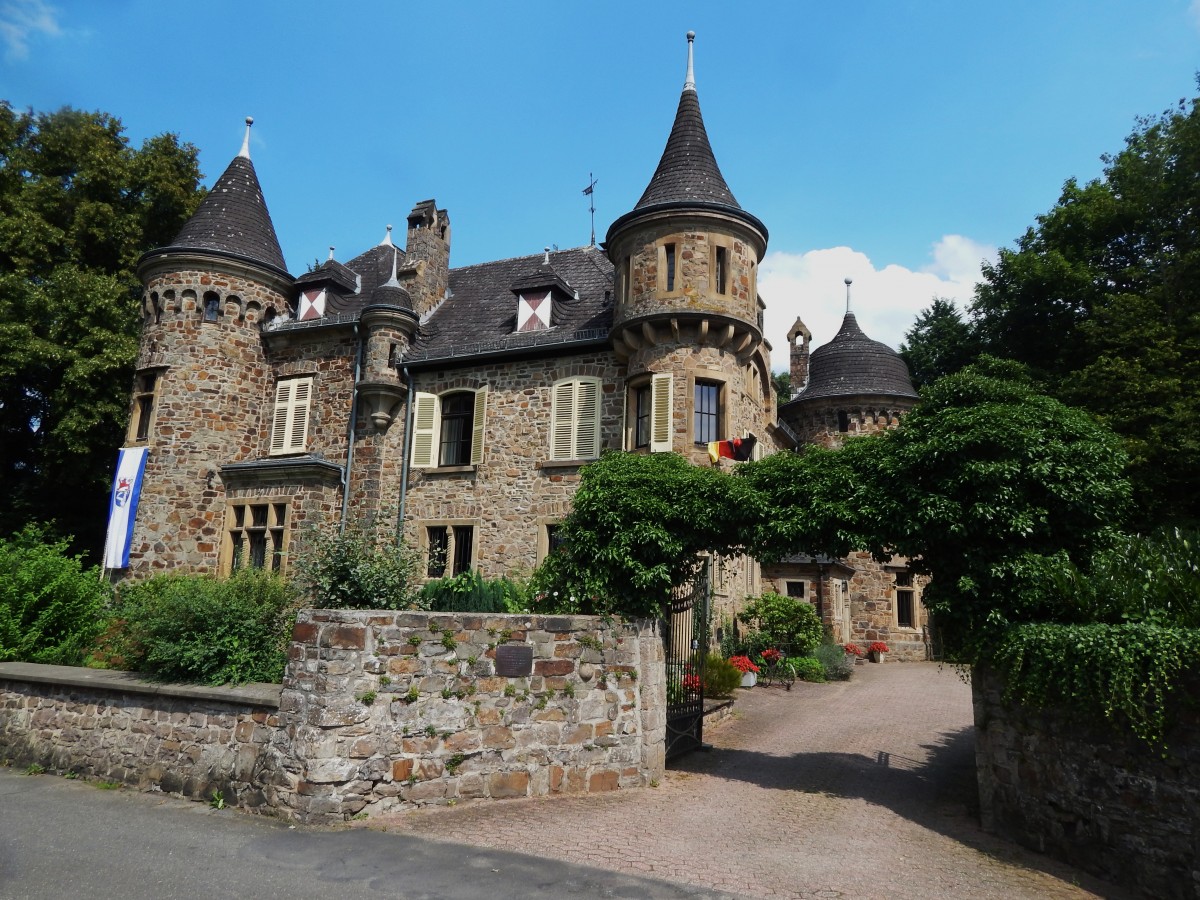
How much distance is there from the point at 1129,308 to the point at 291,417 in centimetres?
2108

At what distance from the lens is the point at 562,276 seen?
21641mm

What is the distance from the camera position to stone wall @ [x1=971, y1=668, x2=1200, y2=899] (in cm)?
666

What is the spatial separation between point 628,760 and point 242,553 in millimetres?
13366

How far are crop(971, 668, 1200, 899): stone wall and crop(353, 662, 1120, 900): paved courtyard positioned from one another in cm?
28

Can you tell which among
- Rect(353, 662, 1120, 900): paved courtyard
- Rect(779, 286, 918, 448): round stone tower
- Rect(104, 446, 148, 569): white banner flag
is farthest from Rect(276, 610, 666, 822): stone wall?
Rect(779, 286, 918, 448): round stone tower

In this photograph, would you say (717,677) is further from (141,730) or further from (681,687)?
(141,730)

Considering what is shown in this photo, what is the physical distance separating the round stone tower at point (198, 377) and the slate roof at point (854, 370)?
19.0 metres

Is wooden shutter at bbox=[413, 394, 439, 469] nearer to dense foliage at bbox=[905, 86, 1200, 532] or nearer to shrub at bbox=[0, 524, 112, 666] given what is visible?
shrub at bbox=[0, 524, 112, 666]

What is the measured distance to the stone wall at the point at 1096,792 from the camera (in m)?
6.66

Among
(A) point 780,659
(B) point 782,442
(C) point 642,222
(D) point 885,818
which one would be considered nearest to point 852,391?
(B) point 782,442

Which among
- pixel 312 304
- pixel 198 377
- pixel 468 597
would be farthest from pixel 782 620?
pixel 198 377

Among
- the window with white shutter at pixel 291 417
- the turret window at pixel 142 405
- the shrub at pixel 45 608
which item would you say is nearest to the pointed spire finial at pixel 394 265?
the window with white shutter at pixel 291 417

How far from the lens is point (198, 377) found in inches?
799

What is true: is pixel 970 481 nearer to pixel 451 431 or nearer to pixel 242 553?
pixel 451 431
